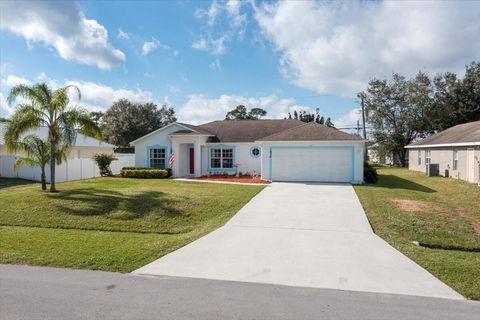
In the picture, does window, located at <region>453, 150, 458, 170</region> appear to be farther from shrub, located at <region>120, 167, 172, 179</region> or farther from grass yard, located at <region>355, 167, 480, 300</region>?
shrub, located at <region>120, 167, 172, 179</region>

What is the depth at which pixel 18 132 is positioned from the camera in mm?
13797

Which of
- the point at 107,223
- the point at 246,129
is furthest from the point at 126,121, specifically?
the point at 107,223

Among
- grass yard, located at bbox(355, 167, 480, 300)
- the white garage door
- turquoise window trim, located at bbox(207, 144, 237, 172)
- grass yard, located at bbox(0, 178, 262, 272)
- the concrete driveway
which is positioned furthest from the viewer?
turquoise window trim, located at bbox(207, 144, 237, 172)

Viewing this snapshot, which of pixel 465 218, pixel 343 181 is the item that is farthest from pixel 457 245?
pixel 343 181

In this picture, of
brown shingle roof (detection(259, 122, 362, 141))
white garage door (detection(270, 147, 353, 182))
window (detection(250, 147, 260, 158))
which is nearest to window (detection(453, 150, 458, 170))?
brown shingle roof (detection(259, 122, 362, 141))

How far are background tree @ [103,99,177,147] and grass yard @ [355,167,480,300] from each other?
1562 inches

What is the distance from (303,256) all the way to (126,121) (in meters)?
45.6

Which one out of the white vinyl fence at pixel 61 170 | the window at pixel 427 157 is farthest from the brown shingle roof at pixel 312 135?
the window at pixel 427 157

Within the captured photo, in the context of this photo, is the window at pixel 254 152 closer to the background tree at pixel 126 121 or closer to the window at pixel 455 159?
the window at pixel 455 159

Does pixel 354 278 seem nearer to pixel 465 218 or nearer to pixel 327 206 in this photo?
pixel 327 206

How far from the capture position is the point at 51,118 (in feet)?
46.9

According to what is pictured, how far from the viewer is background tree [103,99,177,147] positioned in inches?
1901

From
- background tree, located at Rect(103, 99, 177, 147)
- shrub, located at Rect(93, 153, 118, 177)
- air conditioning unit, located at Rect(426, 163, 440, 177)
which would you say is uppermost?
background tree, located at Rect(103, 99, 177, 147)

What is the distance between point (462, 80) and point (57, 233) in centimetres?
4496
